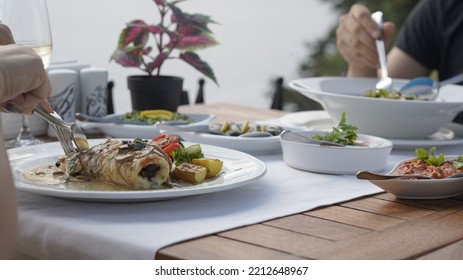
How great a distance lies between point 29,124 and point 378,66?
1060mm

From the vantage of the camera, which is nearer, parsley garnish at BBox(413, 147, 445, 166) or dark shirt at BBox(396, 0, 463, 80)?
parsley garnish at BBox(413, 147, 445, 166)

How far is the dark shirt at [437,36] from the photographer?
9.12ft

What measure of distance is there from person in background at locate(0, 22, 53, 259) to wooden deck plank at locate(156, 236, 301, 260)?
172 mm

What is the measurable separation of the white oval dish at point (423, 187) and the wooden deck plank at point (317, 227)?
164 millimetres

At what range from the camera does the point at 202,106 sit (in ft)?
7.36

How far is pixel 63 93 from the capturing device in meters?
1.67

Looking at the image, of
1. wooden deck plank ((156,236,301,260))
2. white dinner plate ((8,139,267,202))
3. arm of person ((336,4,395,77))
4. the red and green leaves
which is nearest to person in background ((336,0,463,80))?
arm of person ((336,4,395,77))

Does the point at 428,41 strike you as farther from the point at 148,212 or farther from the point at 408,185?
the point at 148,212

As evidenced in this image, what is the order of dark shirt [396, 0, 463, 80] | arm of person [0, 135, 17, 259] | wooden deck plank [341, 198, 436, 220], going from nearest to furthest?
1. arm of person [0, 135, 17, 259]
2. wooden deck plank [341, 198, 436, 220]
3. dark shirt [396, 0, 463, 80]

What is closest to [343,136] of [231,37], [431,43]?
[431,43]

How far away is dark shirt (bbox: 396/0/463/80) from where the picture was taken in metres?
2.78

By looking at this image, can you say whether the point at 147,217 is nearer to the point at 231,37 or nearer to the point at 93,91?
the point at 93,91

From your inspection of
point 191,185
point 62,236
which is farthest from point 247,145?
point 62,236

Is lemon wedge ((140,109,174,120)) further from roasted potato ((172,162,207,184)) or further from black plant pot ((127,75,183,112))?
roasted potato ((172,162,207,184))
